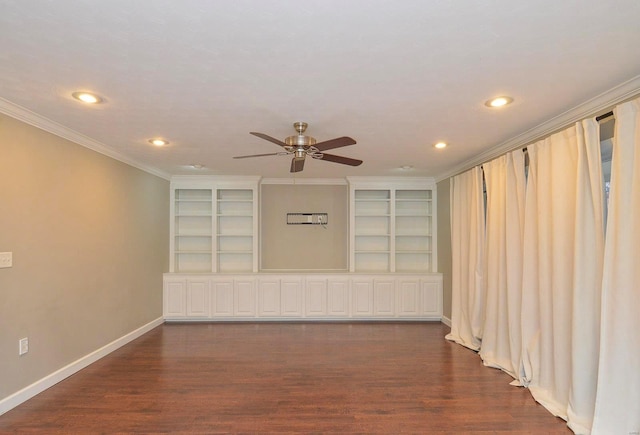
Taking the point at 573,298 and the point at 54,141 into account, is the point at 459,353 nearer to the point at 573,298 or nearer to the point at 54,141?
the point at 573,298

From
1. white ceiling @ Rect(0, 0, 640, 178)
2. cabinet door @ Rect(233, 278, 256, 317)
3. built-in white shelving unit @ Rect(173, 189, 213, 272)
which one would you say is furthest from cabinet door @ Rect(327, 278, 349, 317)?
white ceiling @ Rect(0, 0, 640, 178)

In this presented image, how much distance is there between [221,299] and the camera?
6082 mm

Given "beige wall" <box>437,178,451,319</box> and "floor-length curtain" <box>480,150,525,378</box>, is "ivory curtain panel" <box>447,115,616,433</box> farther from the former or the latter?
"beige wall" <box>437,178,451,319</box>

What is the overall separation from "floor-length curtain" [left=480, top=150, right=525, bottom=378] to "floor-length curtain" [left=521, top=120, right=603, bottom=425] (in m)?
0.23

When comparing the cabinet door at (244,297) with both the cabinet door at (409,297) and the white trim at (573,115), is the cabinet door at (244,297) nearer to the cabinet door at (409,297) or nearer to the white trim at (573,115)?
the cabinet door at (409,297)

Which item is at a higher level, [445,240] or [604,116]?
[604,116]

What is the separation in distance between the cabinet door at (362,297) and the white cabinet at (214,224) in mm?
1802

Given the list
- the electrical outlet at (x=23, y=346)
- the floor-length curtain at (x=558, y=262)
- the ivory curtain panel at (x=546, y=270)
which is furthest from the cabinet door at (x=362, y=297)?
the electrical outlet at (x=23, y=346)

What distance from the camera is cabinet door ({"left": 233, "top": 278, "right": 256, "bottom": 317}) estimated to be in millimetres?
6082

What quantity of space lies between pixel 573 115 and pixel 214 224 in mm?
5264

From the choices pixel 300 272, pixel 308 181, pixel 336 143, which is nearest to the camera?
pixel 336 143

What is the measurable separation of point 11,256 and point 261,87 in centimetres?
254

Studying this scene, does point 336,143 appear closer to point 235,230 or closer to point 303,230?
point 303,230

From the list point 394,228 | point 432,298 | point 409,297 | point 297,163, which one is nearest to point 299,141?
point 297,163
